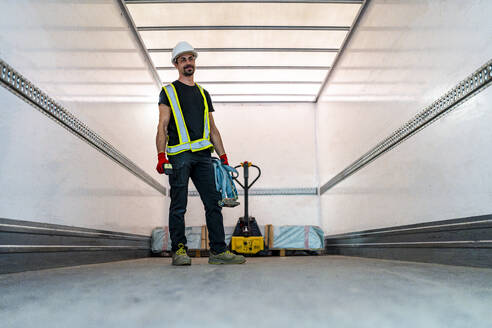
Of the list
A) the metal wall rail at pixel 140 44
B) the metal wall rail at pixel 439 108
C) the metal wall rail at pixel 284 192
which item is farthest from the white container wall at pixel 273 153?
the metal wall rail at pixel 439 108

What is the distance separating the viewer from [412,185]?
3.50 m

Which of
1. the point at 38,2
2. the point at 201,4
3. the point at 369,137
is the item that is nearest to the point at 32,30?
the point at 38,2

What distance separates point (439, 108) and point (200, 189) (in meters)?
2.17

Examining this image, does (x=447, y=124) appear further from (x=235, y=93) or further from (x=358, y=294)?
(x=235, y=93)

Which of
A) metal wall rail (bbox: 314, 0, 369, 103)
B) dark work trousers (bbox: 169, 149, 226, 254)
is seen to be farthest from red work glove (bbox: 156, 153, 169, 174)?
metal wall rail (bbox: 314, 0, 369, 103)

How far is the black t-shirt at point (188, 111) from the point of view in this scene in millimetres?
3201

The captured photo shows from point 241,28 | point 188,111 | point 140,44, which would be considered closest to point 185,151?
point 188,111

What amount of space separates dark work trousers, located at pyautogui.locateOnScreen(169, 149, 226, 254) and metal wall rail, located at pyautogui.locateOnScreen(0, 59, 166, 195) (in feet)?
3.28

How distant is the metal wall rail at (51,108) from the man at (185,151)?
0.85 m

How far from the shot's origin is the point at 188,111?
323 centimetres

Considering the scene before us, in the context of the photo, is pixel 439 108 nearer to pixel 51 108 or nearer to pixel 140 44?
pixel 51 108

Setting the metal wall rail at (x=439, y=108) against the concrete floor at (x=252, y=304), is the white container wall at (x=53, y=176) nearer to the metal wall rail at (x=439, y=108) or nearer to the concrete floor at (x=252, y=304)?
the concrete floor at (x=252, y=304)

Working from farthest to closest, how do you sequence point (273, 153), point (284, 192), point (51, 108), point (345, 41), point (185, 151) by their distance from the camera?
1. point (273, 153)
2. point (284, 192)
3. point (345, 41)
4. point (185, 151)
5. point (51, 108)

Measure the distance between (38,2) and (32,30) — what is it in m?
0.28
